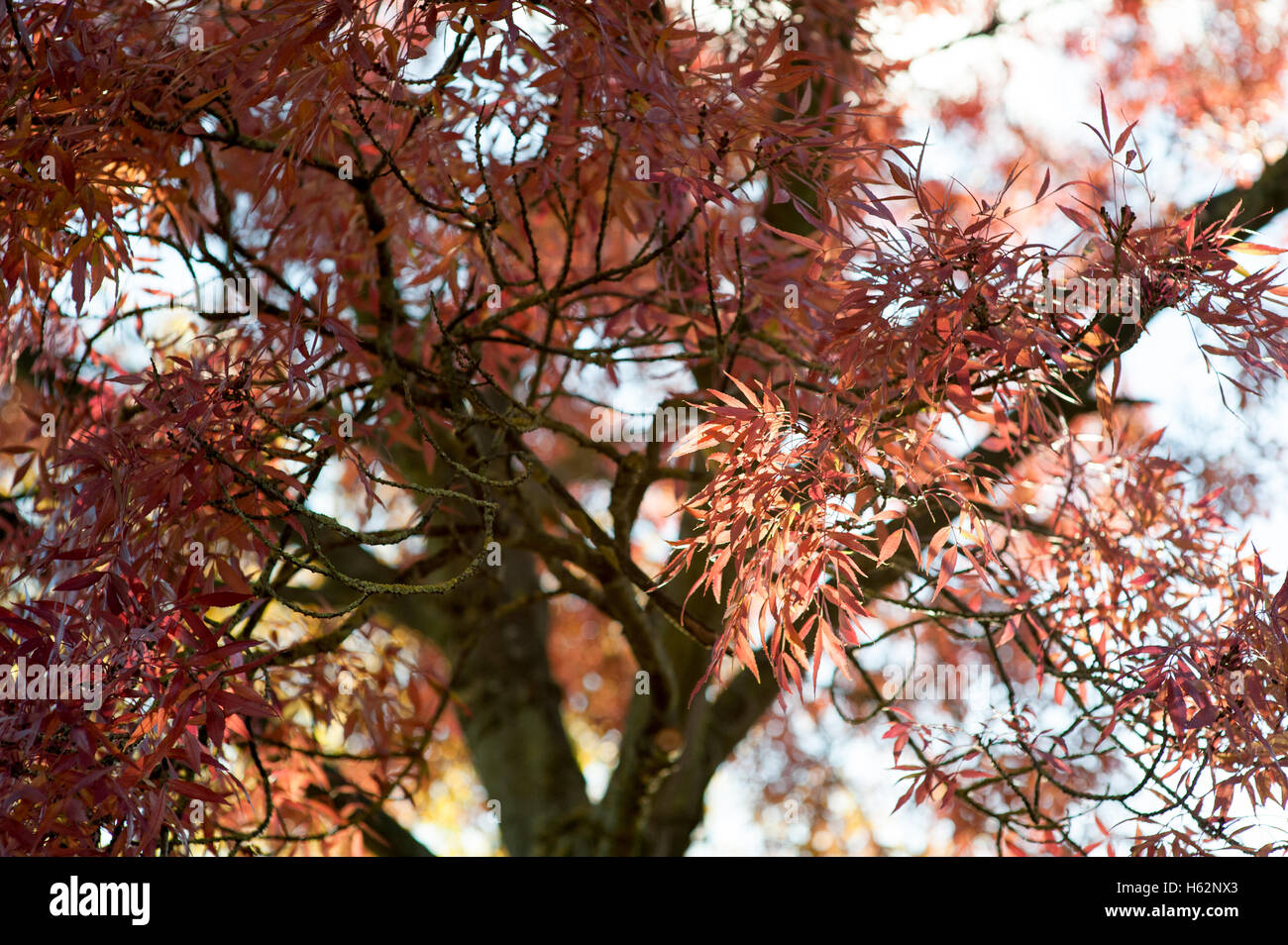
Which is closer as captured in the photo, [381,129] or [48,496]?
[48,496]

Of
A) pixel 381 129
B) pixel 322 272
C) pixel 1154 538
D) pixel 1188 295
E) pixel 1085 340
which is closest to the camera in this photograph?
pixel 1188 295

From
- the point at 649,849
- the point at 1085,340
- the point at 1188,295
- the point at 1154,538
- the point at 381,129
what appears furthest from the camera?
the point at 649,849

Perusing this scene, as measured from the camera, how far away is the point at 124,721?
4.11 ft

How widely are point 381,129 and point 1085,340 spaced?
1395 mm

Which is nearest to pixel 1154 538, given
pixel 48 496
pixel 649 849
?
pixel 649 849

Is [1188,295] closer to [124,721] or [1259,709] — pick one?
[1259,709]

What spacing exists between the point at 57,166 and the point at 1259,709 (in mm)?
1905

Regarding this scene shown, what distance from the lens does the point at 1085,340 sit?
57.0 inches

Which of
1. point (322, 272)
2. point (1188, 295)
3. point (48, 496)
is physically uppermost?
point (322, 272)

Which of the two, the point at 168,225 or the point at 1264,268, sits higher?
the point at 168,225

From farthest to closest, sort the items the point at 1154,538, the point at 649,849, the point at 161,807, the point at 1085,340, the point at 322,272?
the point at 649,849
the point at 322,272
the point at 1154,538
the point at 1085,340
the point at 161,807
